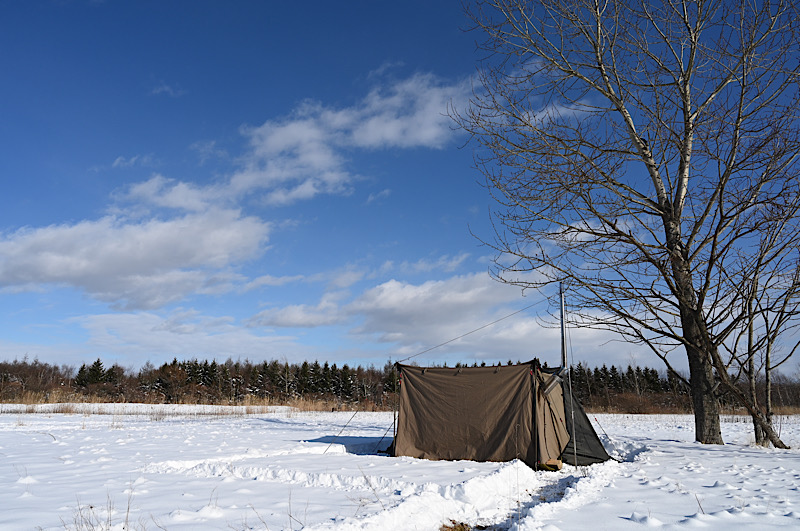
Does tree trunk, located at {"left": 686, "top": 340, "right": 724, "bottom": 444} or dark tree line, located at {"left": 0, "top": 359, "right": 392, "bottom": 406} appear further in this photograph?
dark tree line, located at {"left": 0, "top": 359, "right": 392, "bottom": 406}

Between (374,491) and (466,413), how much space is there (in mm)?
4024

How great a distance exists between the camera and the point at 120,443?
989cm

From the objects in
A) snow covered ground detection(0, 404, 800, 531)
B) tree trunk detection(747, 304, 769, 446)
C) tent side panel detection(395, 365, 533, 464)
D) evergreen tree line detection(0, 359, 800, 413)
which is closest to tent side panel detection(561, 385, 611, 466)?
snow covered ground detection(0, 404, 800, 531)

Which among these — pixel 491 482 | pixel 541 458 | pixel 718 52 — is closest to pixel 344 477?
pixel 491 482

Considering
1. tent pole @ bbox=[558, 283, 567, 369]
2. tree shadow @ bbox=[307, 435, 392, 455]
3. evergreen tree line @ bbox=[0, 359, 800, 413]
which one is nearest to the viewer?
tent pole @ bbox=[558, 283, 567, 369]

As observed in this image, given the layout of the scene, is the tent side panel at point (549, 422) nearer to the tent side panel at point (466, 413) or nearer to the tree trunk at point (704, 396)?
the tent side panel at point (466, 413)

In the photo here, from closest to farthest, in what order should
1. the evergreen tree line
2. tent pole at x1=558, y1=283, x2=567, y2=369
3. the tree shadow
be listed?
tent pole at x1=558, y1=283, x2=567, y2=369, the tree shadow, the evergreen tree line

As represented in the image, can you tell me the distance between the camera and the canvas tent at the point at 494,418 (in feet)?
27.2

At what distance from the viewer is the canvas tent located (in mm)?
8289

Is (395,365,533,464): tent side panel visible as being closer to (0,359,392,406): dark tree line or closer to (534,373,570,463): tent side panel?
(534,373,570,463): tent side panel

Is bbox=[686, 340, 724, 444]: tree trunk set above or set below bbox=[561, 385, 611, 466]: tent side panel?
above

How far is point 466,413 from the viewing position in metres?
8.90

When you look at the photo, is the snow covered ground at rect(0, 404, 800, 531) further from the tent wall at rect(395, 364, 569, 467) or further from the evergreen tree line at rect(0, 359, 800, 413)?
the evergreen tree line at rect(0, 359, 800, 413)

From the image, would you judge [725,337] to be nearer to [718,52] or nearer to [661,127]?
[661,127]
